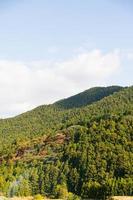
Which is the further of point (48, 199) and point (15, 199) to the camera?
point (48, 199)

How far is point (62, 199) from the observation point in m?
185

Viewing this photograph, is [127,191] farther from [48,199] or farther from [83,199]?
[48,199]

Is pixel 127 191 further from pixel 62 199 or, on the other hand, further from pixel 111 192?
pixel 62 199

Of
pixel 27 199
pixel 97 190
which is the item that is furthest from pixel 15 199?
pixel 97 190

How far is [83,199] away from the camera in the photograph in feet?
625

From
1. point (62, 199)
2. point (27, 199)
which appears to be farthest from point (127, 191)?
point (27, 199)

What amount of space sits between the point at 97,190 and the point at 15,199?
3915cm

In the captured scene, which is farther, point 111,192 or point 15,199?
point 111,192

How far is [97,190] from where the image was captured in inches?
7766

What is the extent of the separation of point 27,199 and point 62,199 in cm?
1613

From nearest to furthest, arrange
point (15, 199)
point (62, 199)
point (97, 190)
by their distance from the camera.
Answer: point (15, 199) → point (62, 199) → point (97, 190)

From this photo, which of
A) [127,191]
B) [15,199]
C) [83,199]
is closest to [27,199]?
[15,199]

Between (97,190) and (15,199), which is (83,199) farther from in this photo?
(15,199)

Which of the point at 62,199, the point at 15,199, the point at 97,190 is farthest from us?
the point at 97,190
